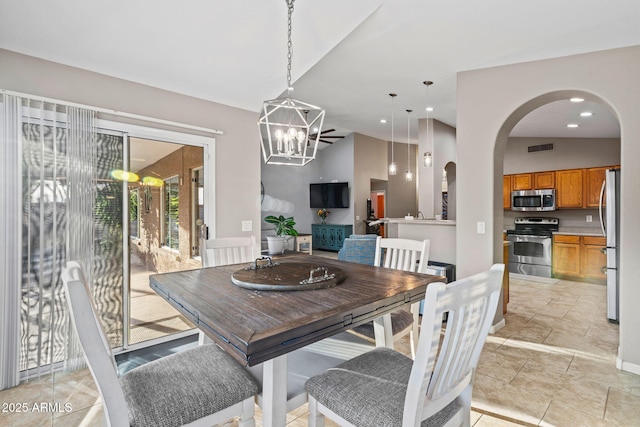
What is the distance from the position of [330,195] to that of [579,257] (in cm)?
565


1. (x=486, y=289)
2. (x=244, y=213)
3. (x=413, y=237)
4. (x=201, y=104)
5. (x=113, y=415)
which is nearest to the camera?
(x=113, y=415)

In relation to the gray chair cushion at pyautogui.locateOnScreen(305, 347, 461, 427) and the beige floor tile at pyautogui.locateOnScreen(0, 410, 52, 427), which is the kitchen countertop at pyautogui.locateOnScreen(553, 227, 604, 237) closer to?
the gray chair cushion at pyautogui.locateOnScreen(305, 347, 461, 427)

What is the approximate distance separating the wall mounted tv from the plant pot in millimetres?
2009

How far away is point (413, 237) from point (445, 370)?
3.66m

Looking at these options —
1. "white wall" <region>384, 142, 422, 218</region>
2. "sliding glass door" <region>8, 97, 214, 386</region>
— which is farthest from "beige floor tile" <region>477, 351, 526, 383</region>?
"white wall" <region>384, 142, 422, 218</region>

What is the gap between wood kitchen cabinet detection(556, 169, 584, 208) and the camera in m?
5.59

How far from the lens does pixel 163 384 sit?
1302 mm

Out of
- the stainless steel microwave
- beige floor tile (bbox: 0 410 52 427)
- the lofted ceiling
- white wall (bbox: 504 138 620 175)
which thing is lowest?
beige floor tile (bbox: 0 410 52 427)

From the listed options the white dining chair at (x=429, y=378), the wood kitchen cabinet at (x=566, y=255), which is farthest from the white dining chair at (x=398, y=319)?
the wood kitchen cabinet at (x=566, y=255)

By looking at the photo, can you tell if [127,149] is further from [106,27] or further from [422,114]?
[422,114]

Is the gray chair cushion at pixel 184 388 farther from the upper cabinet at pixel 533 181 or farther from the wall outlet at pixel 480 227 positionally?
the upper cabinet at pixel 533 181

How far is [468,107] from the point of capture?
3449 mm

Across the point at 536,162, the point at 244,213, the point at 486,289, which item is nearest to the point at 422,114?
the point at 536,162

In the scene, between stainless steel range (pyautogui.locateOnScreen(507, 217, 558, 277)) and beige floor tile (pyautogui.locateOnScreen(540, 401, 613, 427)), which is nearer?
beige floor tile (pyautogui.locateOnScreen(540, 401, 613, 427))
